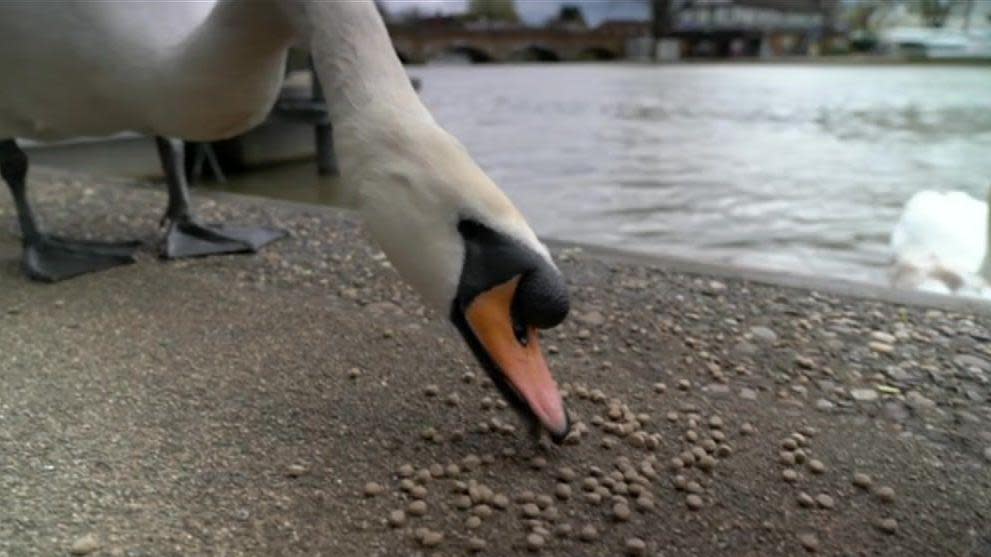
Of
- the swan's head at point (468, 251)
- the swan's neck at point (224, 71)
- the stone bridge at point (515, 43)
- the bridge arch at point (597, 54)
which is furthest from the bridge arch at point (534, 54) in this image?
the swan's head at point (468, 251)

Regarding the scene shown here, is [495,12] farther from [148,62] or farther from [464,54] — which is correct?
[148,62]

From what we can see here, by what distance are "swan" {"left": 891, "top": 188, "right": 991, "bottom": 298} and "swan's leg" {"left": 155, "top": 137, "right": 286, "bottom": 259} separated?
3.35 metres

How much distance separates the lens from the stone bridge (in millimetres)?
45344

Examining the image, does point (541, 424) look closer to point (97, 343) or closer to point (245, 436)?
point (245, 436)

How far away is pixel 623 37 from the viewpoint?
194 feet

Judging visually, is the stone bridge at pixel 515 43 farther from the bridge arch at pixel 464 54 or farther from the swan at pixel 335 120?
the swan at pixel 335 120

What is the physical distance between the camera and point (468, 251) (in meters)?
1.92

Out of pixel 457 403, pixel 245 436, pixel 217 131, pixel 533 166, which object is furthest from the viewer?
pixel 533 166

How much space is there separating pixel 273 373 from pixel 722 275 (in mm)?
2102

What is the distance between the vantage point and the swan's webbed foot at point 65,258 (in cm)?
375

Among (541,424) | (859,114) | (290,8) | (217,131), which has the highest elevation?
(290,8)

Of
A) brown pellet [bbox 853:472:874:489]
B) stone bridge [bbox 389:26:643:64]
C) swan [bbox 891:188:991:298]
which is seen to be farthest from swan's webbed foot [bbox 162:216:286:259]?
stone bridge [bbox 389:26:643:64]

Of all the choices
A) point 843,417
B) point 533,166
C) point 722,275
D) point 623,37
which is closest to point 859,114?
point 533,166

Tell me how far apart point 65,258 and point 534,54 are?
2057 inches
